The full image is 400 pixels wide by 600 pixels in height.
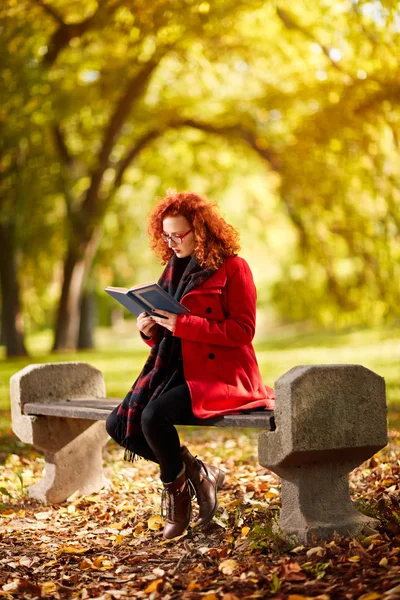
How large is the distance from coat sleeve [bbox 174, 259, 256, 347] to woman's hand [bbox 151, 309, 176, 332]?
0.08 ft

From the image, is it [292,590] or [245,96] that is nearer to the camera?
[292,590]

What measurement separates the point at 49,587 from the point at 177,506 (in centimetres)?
88

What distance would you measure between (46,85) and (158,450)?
13744mm

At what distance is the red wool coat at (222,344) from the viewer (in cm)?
448

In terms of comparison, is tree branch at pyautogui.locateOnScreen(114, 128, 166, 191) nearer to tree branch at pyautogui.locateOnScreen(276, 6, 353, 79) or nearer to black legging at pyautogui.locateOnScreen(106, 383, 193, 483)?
tree branch at pyautogui.locateOnScreen(276, 6, 353, 79)

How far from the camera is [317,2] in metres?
12.3

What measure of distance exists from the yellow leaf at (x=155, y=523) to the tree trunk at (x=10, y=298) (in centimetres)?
1390

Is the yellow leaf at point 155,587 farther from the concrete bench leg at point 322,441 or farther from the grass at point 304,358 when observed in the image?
the grass at point 304,358

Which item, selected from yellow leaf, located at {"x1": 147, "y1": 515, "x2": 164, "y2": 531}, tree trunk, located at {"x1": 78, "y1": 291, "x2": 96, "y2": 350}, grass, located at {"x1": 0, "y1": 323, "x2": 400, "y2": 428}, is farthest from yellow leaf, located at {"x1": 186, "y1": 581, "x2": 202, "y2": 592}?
tree trunk, located at {"x1": 78, "y1": 291, "x2": 96, "y2": 350}

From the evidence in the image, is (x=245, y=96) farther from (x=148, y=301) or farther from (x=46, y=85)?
(x=148, y=301)

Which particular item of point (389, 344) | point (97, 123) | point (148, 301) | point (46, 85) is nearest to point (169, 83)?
point (97, 123)

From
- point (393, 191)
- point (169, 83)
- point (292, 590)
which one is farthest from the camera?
point (169, 83)

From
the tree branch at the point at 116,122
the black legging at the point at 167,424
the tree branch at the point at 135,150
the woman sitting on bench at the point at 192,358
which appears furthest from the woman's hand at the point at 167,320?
the tree branch at the point at 135,150

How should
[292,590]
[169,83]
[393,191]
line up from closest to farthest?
[292,590] → [393,191] → [169,83]
